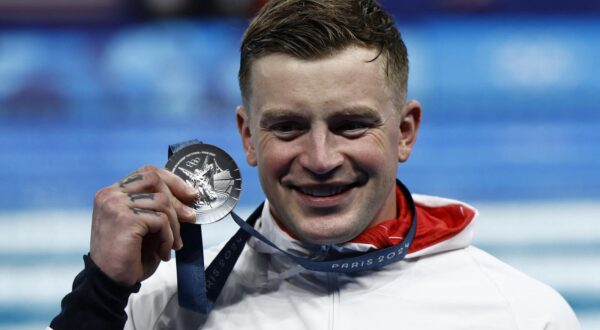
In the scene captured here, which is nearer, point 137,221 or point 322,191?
point 137,221

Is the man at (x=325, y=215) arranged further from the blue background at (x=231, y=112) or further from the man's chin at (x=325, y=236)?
the blue background at (x=231, y=112)

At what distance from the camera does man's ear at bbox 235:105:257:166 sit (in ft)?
7.27

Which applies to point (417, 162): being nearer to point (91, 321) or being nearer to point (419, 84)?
point (419, 84)

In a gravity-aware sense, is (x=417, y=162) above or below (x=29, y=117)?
below

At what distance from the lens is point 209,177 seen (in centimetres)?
200

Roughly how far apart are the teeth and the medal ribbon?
15 centimetres

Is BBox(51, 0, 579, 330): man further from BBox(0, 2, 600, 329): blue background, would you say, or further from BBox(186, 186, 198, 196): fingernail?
BBox(0, 2, 600, 329): blue background

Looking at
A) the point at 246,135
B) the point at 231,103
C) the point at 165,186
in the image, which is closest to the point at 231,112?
the point at 231,103

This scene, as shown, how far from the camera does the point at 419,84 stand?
495 centimetres

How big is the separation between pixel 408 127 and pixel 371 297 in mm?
454

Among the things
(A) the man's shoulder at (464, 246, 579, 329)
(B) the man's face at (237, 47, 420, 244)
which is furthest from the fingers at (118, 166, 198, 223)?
(A) the man's shoulder at (464, 246, 579, 329)

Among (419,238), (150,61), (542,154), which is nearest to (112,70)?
(150,61)

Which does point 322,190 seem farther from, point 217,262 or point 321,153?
point 217,262

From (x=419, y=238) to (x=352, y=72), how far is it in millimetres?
479
